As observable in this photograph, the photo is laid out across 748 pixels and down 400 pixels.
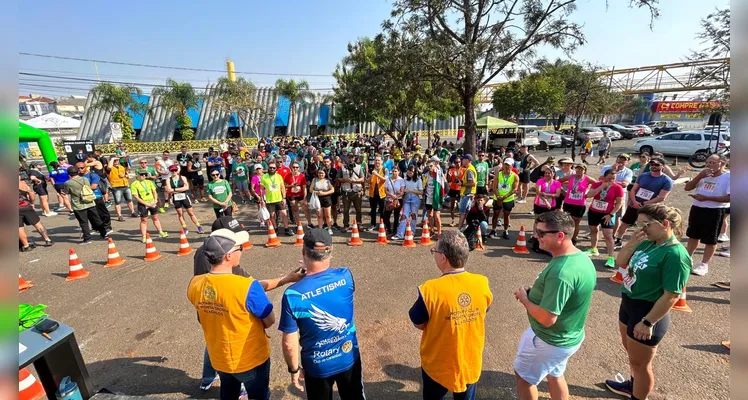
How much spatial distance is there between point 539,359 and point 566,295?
0.60m

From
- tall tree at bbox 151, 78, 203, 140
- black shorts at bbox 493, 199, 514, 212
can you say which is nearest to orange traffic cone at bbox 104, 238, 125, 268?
black shorts at bbox 493, 199, 514, 212

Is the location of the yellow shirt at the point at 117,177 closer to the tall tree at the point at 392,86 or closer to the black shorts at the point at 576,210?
the tall tree at the point at 392,86

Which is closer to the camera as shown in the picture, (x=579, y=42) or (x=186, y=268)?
(x=186, y=268)

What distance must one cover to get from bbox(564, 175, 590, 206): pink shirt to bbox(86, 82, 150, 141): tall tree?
38.6m

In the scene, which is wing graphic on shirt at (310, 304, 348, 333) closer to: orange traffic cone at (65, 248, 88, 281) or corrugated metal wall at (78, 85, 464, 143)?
orange traffic cone at (65, 248, 88, 281)

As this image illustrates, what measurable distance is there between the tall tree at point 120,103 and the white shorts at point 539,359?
39.6m

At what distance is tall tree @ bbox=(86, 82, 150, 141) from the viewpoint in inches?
1253

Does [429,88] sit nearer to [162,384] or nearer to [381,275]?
[381,275]

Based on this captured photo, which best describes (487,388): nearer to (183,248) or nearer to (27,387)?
(27,387)

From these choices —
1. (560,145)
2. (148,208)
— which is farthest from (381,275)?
(560,145)

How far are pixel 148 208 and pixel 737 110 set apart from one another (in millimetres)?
9262

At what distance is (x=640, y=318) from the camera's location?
2590mm

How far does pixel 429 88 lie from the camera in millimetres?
14508

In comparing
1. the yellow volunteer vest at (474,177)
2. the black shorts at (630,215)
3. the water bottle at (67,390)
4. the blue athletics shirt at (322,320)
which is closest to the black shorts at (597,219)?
the black shorts at (630,215)
